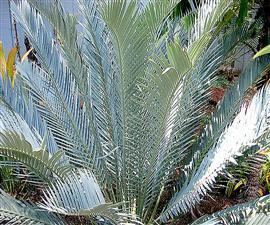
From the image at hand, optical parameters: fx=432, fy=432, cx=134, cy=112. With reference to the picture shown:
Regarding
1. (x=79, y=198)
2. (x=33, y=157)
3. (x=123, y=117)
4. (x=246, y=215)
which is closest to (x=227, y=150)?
(x=246, y=215)

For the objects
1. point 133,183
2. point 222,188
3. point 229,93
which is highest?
point 229,93

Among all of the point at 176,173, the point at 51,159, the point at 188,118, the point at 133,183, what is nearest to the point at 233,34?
the point at 188,118

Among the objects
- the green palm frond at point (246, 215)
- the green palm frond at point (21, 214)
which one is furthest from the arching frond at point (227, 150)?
the green palm frond at point (21, 214)

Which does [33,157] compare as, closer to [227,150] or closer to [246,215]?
[227,150]

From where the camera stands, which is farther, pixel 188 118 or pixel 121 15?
pixel 188 118

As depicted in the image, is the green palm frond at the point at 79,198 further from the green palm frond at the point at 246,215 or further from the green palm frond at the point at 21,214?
the green palm frond at the point at 246,215

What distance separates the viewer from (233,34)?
9.84 ft

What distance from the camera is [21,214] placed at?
1815mm

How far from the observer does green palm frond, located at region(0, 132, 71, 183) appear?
1744 millimetres

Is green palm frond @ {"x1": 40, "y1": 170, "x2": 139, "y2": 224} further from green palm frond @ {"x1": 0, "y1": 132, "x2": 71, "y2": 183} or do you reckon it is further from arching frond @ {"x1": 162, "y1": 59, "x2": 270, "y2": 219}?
arching frond @ {"x1": 162, "y1": 59, "x2": 270, "y2": 219}

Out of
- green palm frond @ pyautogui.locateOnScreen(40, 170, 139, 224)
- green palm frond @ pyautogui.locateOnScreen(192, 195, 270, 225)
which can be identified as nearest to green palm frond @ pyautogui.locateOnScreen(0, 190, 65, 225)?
green palm frond @ pyautogui.locateOnScreen(40, 170, 139, 224)

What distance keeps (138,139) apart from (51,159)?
0.55 metres

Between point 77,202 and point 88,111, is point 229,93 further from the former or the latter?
point 77,202

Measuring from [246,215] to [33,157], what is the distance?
99 cm
